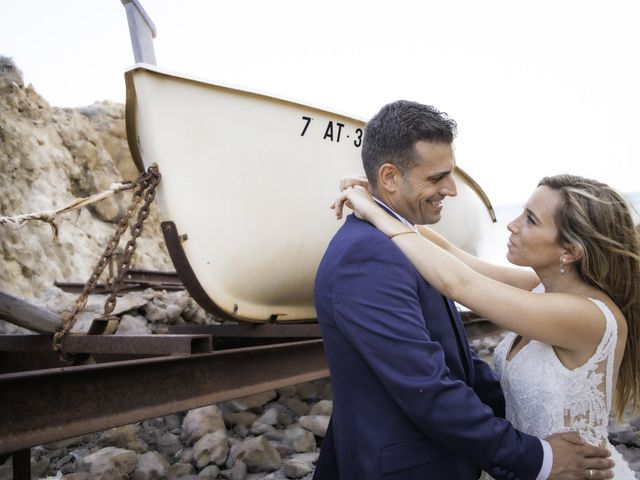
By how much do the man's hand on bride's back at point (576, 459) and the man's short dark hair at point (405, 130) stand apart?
1.02m

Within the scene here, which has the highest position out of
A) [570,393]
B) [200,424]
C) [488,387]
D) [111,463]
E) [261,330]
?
[570,393]

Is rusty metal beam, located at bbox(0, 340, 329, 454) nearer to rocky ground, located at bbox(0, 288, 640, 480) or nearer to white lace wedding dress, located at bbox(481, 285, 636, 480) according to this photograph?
rocky ground, located at bbox(0, 288, 640, 480)

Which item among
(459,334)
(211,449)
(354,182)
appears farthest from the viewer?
(211,449)

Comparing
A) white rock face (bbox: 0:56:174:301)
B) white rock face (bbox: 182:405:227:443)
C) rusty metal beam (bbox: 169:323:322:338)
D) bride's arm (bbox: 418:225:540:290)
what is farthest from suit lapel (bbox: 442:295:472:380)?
white rock face (bbox: 0:56:174:301)

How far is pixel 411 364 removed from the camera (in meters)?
1.45

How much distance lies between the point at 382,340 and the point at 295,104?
9.00ft

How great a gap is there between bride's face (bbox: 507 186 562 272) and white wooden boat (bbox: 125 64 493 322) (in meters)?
2.13

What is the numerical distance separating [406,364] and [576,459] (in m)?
0.70

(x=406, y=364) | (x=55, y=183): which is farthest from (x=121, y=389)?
(x=55, y=183)

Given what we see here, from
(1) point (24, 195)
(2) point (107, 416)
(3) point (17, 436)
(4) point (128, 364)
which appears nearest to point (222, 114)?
(4) point (128, 364)

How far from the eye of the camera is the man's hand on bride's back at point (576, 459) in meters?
1.60

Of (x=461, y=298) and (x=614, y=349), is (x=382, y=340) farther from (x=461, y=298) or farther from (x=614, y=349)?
(x=614, y=349)

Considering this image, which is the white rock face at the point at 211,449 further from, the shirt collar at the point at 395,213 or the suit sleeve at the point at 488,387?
the shirt collar at the point at 395,213

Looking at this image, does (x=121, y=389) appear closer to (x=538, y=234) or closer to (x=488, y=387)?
(x=488, y=387)
